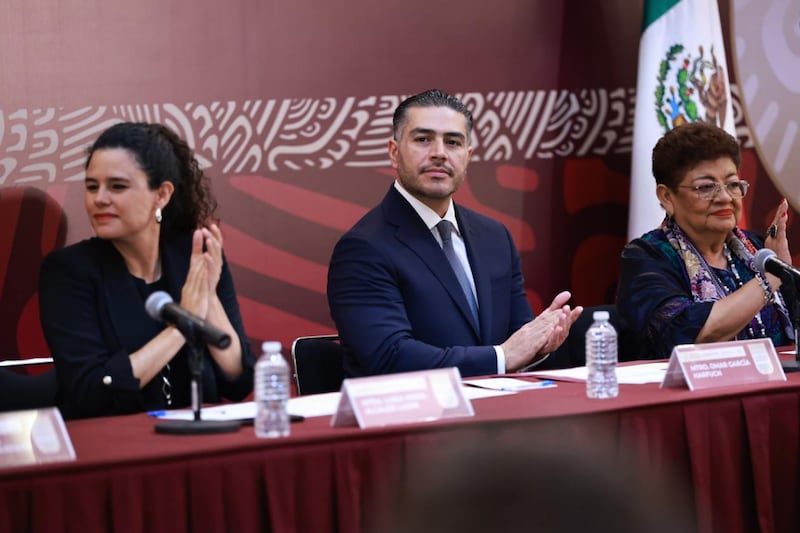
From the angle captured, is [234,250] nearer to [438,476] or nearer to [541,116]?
[541,116]

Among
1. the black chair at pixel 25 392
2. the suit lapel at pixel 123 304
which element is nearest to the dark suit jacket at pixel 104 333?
the suit lapel at pixel 123 304

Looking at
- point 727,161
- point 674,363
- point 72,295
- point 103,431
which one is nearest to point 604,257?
point 727,161

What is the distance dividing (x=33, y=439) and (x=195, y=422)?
356mm

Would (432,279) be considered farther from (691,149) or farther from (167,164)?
(691,149)

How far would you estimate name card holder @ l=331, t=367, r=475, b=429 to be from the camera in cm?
216

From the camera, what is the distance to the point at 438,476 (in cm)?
102

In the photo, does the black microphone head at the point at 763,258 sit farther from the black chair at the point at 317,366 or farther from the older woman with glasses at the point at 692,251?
the black chair at the point at 317,366

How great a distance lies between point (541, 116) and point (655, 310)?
4.85 ft

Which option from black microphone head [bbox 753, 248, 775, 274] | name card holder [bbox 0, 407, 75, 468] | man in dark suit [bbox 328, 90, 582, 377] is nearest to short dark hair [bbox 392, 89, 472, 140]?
man in dark suit [bbox 328, 90, 582, 377]

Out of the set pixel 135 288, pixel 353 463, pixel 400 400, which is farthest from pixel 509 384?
pixel 135 288

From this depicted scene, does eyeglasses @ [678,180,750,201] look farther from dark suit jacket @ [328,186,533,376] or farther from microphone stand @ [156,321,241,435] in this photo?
microphone stand @ [156,321,241,435]

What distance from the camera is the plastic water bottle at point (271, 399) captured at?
2.11 metres

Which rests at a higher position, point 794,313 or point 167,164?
point 167,164

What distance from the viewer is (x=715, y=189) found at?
3486 mm
